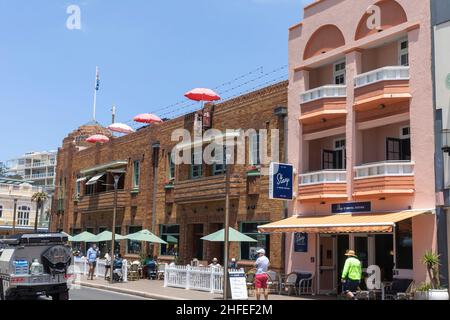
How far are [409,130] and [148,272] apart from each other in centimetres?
1493

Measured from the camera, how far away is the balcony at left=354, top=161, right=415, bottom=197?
19578 millimetres

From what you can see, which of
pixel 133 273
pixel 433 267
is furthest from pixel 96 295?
pixel 433 267

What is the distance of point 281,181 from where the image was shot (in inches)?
920

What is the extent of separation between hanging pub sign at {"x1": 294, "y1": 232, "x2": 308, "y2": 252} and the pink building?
6 cm

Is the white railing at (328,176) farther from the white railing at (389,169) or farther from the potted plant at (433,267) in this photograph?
the potted plant at (433,267)

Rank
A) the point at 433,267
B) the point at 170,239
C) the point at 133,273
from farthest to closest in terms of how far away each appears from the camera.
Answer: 1. the point at 170,239
2. the point at 133,273
3. the point at 433,267

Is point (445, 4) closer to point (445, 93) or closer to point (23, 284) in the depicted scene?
point (445, 93)

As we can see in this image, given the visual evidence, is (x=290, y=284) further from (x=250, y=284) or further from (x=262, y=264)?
(x=262, y=264)

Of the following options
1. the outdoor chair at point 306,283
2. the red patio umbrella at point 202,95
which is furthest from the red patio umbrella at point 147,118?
the outdoor chair at point 306,283

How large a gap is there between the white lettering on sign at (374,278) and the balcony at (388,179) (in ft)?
8.24

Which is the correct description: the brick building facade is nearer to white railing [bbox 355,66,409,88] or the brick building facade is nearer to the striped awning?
the striped awning

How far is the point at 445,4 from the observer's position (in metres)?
19.0

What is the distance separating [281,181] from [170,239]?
11223mm
